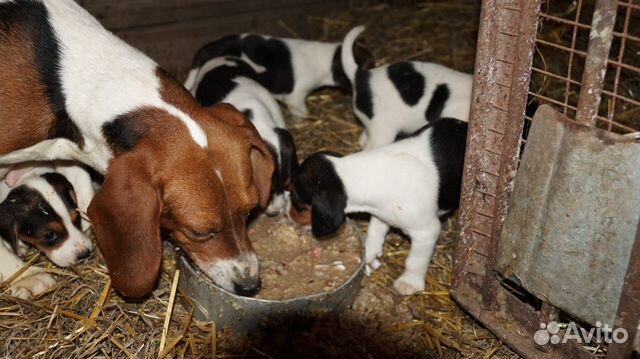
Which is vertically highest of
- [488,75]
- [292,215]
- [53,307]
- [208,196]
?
[488,75]

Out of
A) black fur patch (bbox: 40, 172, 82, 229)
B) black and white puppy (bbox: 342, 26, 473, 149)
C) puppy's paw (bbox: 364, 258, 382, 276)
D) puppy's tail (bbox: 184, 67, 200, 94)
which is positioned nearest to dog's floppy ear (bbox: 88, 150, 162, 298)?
black fur patch (bbox: 40, 172, 82, 229)

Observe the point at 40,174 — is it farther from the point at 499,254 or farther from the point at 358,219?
the point at 499,254

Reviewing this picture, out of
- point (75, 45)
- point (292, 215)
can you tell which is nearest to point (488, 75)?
point (292, 215)

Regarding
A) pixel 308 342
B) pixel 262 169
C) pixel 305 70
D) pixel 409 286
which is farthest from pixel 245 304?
pixel 305 70

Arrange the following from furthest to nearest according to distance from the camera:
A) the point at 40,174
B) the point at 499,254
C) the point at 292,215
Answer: the point at 292,215
the point at 40,174
the point at 499,254

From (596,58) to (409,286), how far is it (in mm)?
2383

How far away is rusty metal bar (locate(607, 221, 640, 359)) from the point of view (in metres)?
3.27

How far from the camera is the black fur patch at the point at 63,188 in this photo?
4.96 metres

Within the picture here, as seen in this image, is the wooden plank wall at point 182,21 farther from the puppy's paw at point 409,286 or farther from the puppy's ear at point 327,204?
the puppy's paw at point 409,286

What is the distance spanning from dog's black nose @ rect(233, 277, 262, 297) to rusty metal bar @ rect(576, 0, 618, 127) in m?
2.10

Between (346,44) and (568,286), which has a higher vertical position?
(346,44)

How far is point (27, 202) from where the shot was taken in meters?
4.81

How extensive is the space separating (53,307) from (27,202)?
2.47 ft

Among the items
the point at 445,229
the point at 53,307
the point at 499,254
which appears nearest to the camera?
the point at 499,254
